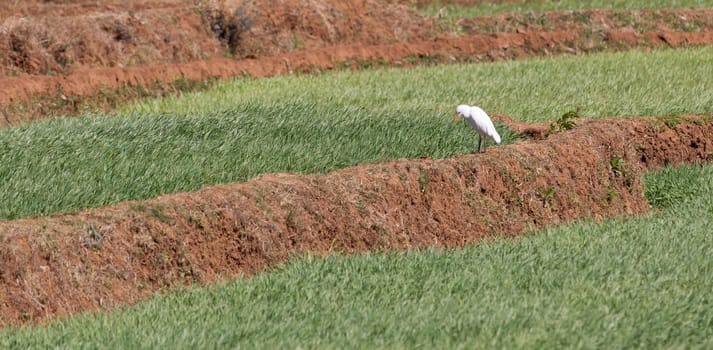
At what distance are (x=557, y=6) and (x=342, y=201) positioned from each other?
16237 millimetres

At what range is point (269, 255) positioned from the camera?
29.7ft

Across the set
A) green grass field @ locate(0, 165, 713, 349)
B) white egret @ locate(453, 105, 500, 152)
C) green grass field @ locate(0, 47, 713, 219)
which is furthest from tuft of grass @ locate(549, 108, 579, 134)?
green grass field @ locate(0, 165, 713, 349)

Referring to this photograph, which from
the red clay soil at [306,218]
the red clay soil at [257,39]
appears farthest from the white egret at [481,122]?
the red clay soil at [257,39]

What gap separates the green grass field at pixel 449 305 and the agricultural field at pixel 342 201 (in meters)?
0.02

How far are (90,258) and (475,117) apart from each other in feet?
12.9

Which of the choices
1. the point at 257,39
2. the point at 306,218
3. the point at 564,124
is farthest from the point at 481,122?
the point at 257,39

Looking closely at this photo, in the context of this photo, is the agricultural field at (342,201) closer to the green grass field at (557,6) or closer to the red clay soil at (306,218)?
the red clay soil at (306,218)

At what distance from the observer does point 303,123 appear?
12219 mm

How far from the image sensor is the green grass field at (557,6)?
24250 millimetres

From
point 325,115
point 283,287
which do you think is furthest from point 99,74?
point 283,287

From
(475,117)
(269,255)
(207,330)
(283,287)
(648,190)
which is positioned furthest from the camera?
(648,190)

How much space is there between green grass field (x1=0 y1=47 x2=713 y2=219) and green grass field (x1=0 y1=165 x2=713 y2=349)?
2.10 m

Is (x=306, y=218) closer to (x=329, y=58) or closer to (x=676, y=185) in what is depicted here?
(x=676, y=185)

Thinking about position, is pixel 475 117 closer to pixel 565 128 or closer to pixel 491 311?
pixel 565 128
